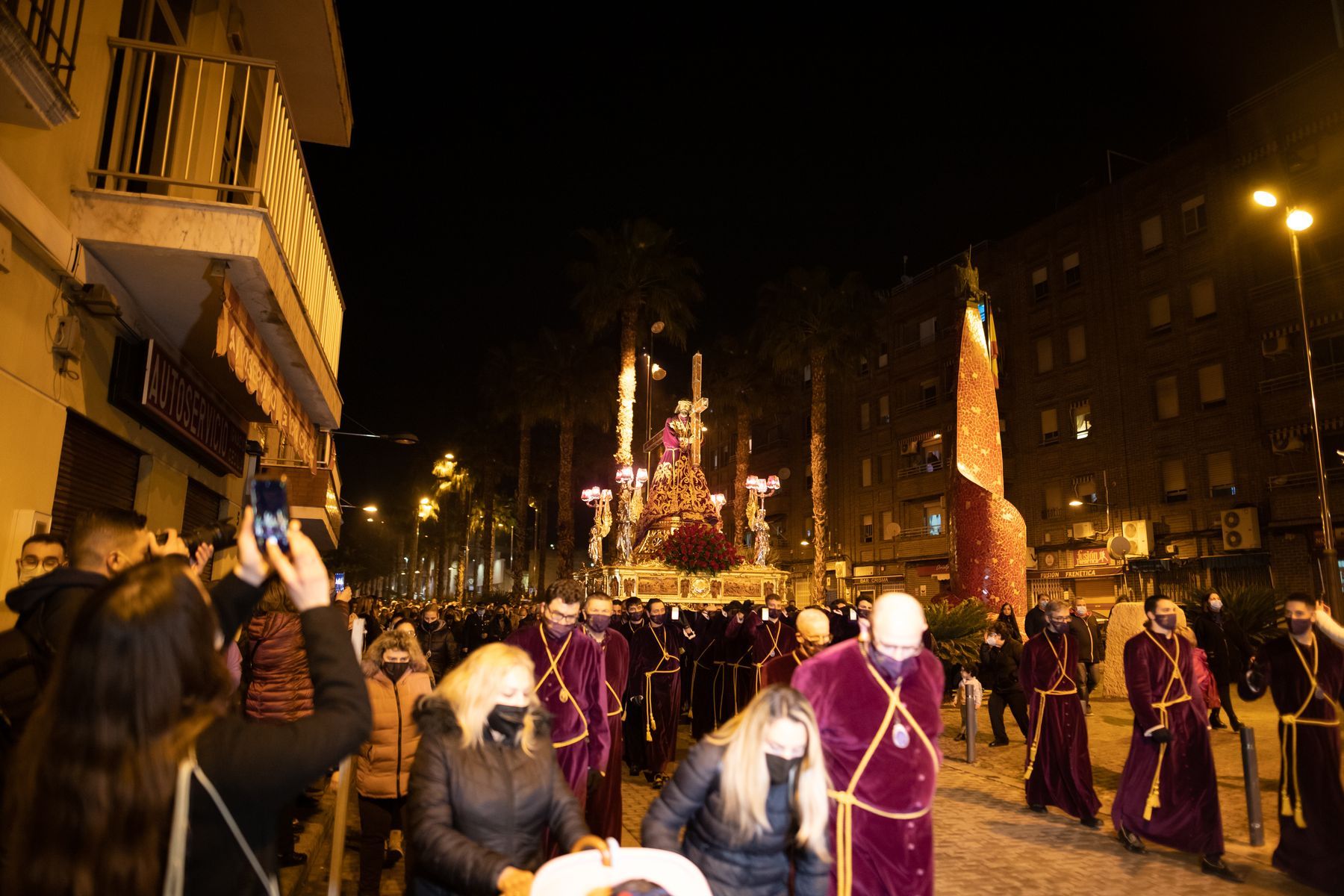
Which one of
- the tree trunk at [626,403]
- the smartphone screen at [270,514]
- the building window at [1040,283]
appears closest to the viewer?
the smartphone screen at [270,514]

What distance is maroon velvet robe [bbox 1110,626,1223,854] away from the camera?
22.8 feet

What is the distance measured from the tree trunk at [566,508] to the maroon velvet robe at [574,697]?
86.1 feet

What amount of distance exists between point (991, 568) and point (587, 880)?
16376mm

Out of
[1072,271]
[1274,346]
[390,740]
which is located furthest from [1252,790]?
[1072,271]

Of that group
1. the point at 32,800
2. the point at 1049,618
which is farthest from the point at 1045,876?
the point at 32,800

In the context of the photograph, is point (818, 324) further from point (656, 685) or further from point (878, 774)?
point (878, 774)

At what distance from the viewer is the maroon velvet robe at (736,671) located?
38.8ft


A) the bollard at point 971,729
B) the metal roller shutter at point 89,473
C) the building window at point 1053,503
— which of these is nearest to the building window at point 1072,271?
the building window at point 1053,503

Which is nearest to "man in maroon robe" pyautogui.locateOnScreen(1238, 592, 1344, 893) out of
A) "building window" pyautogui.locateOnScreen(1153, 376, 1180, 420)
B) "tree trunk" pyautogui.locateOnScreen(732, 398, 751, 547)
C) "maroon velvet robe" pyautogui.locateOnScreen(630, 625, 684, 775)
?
"maroon velvet robe" pyautogui.locateOnScreen(630, 625, 684, 775)

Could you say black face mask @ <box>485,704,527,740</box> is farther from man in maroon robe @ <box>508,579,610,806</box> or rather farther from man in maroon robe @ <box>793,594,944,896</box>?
man in maroon robe @ <box>508,579,610,806</box>

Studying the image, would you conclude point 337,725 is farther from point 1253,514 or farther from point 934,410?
point 934,410

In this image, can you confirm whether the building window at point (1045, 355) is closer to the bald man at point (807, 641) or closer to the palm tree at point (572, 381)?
the palm tree at point (572, 381)

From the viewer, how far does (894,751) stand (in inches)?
162

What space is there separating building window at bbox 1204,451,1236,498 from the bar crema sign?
31.5 m
